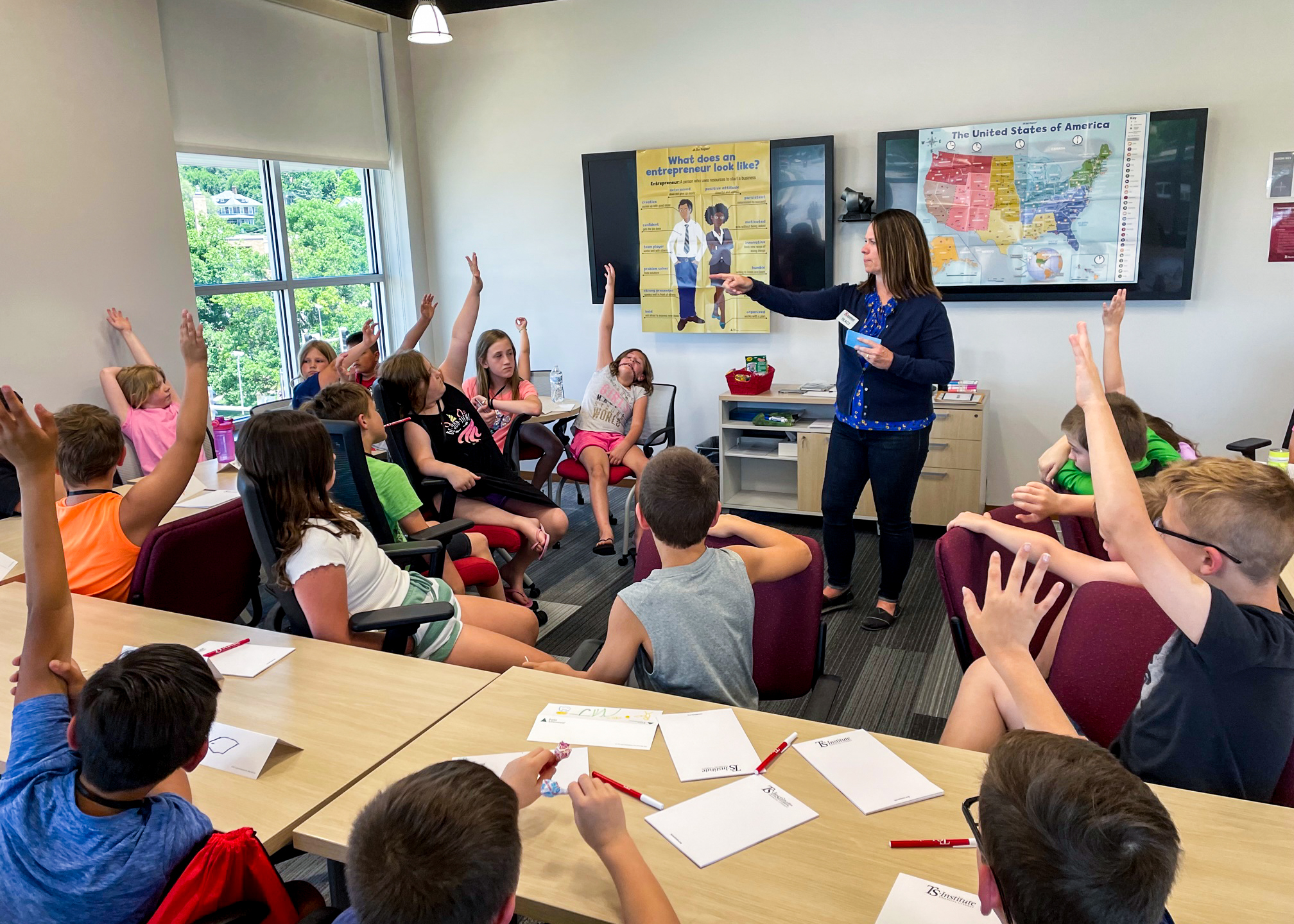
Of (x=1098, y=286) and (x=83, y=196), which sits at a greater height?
(x=83, y=196)

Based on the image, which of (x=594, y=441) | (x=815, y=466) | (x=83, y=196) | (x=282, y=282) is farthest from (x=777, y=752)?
(x=282, y=282)

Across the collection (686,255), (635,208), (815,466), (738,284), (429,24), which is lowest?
(815,466)

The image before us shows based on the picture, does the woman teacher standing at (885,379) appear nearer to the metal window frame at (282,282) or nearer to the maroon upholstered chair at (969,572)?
the maroon upholstered chair at (969,572)

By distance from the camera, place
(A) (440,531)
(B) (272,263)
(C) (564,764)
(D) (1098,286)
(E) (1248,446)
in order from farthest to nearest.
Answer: (B) (272,263) → (D) (1098,286) → (E) (1248,446) → (A) (440,531) → (C) (564,764)

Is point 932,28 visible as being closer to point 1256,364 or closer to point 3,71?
point 1256,364

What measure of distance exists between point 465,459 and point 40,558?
238 centimetres

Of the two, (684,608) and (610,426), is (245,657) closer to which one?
(684,608)

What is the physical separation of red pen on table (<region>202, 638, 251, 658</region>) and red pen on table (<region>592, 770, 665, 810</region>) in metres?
1.01

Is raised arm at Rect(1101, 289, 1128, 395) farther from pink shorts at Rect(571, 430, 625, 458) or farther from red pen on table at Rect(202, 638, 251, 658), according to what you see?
pink shorts at Rect(571, 430, 625, 458)

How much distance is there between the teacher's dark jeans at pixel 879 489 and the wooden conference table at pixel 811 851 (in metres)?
2.09

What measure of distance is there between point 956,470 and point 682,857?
3.87 metres

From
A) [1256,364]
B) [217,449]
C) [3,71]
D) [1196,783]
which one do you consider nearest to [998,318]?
[1256,364]

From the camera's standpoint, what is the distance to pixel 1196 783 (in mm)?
1485

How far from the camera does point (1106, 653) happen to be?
5.86 feet
